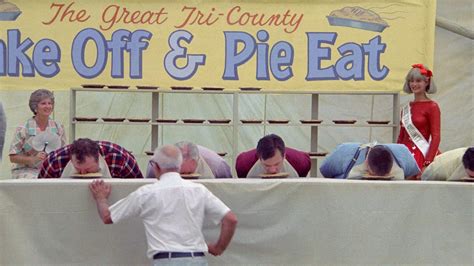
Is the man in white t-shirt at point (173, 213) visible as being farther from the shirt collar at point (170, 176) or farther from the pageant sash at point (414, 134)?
the pageant sash at point (414, 134)

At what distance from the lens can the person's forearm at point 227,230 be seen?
4.73 m

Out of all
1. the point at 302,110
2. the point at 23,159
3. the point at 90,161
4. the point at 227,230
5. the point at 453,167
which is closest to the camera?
the point at 227,230

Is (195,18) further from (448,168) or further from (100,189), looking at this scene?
(100,189)

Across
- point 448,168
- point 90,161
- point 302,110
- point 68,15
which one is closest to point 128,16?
point 68,15

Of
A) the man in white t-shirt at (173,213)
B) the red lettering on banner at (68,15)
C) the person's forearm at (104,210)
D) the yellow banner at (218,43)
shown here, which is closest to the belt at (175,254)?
the man in white t-shirt at (173,213)

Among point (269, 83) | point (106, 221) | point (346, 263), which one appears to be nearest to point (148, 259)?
point (106, 221)

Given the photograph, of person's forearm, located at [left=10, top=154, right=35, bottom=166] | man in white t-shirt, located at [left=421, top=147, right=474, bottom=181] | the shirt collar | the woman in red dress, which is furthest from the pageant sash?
the shirt collar

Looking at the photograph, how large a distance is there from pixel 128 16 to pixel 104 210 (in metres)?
4.79

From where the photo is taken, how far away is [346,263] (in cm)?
530

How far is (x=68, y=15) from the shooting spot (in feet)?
31.0

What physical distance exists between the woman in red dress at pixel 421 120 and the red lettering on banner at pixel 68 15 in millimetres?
3174

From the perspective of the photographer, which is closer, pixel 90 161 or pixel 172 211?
pixel 172 211

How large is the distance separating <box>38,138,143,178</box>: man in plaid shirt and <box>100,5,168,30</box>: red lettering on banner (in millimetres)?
3792

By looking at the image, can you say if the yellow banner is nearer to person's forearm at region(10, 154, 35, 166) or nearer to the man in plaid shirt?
person's forearm at region(10, 154, 35, 166)
